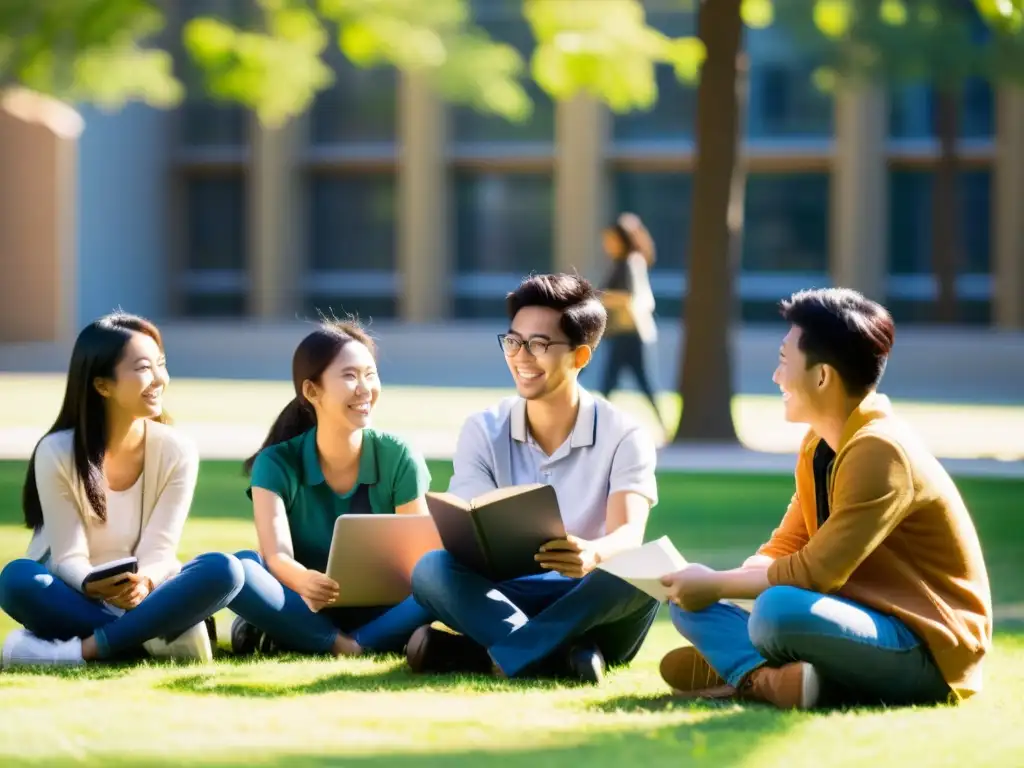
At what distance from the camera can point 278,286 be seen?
3212 centimetres

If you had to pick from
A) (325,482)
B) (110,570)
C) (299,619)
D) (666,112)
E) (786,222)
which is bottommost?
(299,619)

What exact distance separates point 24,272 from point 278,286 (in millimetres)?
4457

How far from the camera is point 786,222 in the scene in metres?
30.2

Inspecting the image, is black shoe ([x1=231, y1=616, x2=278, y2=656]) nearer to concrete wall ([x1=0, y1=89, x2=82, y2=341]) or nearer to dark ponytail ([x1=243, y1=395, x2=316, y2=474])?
dark ponytail ([x1=243, y1=395, x2=316, y2=474])

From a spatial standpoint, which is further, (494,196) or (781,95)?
(494,196)

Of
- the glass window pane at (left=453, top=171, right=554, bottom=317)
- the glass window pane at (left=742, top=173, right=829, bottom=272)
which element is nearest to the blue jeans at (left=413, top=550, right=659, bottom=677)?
the glass window pane at (left=742, top=173, right=829, bottom=272)

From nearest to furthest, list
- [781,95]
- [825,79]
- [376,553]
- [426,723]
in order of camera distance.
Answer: [426,723]
[376,553]
[825,79]
[781,95]

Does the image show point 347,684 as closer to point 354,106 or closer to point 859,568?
point 859,568

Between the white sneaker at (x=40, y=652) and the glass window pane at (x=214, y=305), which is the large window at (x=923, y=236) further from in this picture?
the white sneaker at (x=40, y=652)

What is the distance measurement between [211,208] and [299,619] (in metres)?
27.9

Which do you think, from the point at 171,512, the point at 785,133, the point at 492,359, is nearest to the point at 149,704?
the point at 171,512

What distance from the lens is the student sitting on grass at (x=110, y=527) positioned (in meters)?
5.67

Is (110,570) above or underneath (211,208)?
underneath

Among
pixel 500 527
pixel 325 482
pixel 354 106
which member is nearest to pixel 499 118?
pixel 354 106
